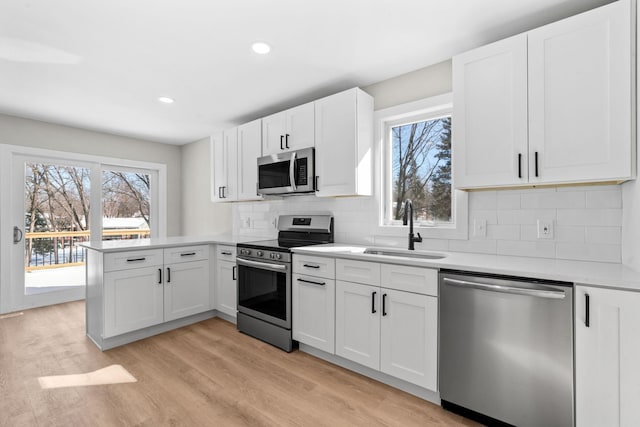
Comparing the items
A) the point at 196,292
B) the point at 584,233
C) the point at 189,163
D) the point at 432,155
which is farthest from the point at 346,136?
the point at 189,163

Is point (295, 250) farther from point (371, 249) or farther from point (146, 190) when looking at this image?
point (146, 190)

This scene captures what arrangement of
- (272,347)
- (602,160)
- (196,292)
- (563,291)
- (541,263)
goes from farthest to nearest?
(196,292)
(272,347)
(541,263)
(602,160)
(563,291)

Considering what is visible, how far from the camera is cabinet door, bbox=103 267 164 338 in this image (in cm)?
274

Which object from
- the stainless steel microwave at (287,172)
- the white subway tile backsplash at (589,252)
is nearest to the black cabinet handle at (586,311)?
the white subway tile backsplash at (589,252)

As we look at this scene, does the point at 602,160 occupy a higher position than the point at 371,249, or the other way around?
the point at 602,160

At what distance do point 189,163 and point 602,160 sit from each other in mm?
5238

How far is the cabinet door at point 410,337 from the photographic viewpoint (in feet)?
6.31

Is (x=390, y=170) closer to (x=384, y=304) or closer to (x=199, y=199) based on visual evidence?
(x=384, y=304)

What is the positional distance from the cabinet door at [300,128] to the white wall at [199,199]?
6.07ft

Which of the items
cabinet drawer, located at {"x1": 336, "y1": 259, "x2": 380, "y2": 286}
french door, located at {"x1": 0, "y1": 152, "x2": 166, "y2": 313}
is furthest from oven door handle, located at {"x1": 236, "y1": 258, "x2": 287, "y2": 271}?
french door, located at {"x1": 0, "y1": 152, "x2": 166, "y2": 313}

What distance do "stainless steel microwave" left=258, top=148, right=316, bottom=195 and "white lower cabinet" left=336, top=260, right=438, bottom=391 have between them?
969 millimetres

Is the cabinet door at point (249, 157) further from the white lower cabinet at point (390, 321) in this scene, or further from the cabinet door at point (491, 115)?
the cabinet door at point (491, 115)

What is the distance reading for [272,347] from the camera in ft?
9.14

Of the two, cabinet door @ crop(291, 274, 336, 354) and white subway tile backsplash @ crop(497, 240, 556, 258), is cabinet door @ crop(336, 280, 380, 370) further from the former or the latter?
white subway tile backsplash @ crop(497, 240, 556, 258)
